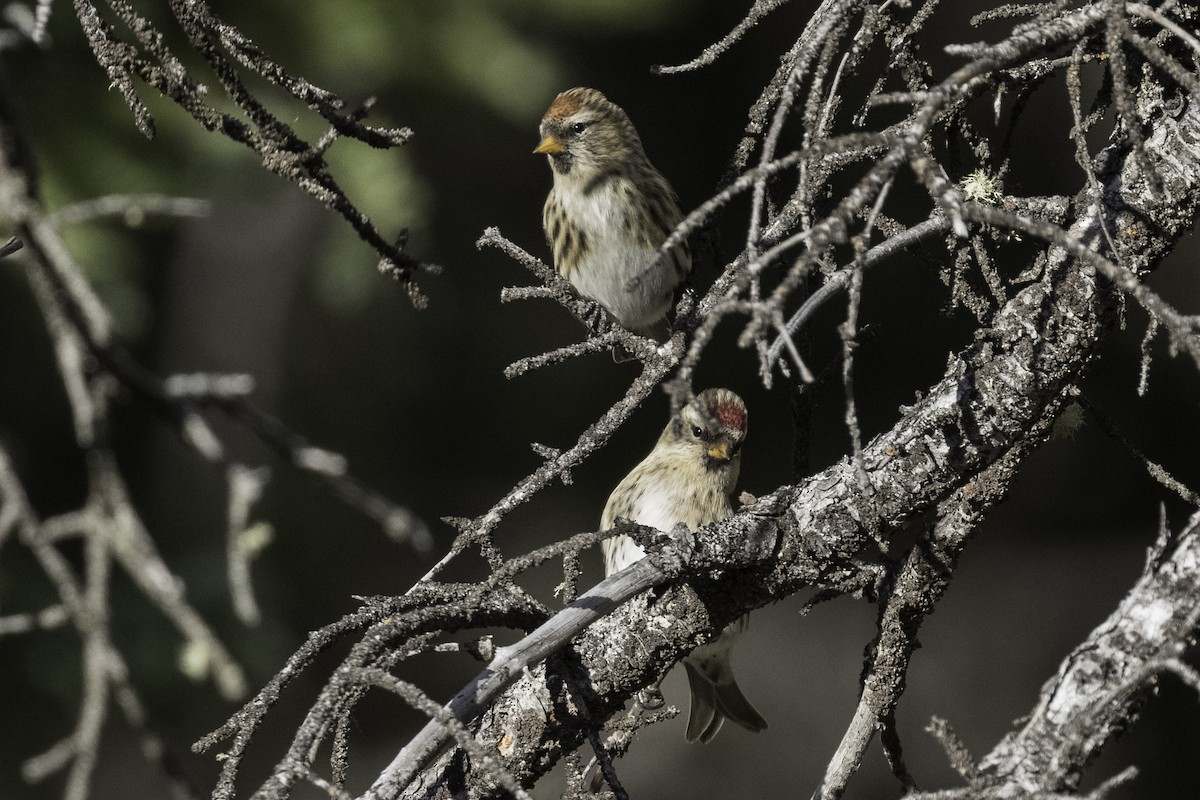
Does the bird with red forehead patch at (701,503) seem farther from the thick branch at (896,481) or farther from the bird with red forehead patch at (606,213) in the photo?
the thick branch at (896,481)

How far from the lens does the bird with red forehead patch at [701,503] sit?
328 cm

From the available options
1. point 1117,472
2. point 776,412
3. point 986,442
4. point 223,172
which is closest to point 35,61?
point 223,172

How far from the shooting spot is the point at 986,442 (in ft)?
5.49

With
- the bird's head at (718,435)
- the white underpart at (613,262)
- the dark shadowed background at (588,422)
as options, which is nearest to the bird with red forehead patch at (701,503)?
the bird's head at (718,435)

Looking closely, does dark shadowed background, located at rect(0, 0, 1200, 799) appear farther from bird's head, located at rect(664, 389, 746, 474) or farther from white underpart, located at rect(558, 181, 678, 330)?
bird's head, located at rect(664, 389, 746, 474)

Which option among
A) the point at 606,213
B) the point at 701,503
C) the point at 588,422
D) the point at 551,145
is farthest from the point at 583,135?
the point at 588,422

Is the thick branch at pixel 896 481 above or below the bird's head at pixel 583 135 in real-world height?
below

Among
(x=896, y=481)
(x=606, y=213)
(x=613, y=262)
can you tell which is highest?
(x=606, y=213)

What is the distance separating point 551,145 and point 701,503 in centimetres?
101

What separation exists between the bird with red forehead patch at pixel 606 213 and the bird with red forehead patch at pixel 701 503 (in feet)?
1.11

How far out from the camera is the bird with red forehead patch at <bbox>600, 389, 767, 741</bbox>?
3275 mm

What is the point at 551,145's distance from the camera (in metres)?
3.34

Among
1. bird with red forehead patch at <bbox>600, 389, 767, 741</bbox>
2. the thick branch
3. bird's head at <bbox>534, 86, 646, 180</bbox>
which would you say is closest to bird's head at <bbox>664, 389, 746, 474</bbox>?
bird with red forehead patch at <bbox>600, 389, 767, 741</bbox>

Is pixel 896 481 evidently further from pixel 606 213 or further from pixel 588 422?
pixel 588 422
